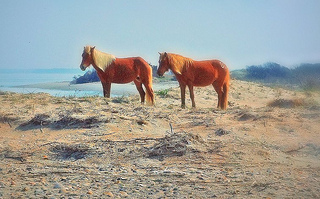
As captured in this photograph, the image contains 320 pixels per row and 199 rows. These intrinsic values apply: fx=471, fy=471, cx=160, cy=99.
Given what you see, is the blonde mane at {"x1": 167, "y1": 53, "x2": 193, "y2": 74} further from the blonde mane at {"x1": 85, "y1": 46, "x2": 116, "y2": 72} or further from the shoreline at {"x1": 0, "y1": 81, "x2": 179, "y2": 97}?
the shoreline at {"x1": 0, "y1": 81, "x2": 179, "y2": 97}

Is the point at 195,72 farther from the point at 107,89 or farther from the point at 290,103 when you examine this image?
the point at 290,103

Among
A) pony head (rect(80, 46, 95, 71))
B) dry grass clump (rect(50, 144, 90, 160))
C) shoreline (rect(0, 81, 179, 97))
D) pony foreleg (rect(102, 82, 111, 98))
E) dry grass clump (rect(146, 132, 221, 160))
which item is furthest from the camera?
shoreline (rect(0, 81, 179, 97))

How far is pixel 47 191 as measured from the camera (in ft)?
20.9

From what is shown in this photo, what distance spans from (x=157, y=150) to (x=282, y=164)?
6.76 ft

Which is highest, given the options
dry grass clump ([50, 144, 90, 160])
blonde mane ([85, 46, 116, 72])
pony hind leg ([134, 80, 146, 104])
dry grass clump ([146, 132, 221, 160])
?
blonde mane ([85, 46, 116, 72])

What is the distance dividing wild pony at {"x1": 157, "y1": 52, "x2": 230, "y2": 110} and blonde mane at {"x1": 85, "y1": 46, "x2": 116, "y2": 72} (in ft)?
5.47

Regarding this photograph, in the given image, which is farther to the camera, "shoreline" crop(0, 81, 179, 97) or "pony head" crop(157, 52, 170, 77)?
"shoreline" crop(0, 81, 179, 97)

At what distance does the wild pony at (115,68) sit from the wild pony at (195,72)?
1040mm

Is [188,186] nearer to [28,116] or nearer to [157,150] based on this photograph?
[157,150]

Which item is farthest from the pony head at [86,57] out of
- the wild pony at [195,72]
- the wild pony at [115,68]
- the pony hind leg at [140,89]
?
the wild pony at [195,72]

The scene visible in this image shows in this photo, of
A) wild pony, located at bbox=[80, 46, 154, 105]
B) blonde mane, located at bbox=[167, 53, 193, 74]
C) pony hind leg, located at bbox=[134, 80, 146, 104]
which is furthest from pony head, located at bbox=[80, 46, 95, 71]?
blonde mane, located at bbox=[167, 53, 193, 74]

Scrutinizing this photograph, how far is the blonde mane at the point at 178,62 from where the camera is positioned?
44.1 ft

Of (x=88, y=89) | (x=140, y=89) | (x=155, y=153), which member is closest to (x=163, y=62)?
(x=140, y=89)

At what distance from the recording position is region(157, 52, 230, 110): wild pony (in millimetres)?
13459
